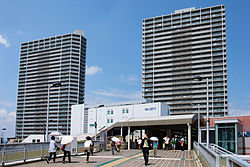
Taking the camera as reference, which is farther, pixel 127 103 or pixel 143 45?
pixel 143 45

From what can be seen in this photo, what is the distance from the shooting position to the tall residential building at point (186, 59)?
349ft

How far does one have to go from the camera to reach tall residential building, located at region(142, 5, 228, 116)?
10625 centimetres

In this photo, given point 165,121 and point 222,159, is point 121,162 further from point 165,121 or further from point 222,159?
point 165,121

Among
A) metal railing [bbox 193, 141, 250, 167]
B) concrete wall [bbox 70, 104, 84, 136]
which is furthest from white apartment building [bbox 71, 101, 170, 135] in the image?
metal railing [bbox 193, 141, 250, 167]

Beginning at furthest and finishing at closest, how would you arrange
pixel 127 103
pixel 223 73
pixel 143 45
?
1. pixel 143 45
2. pixel 223 73
3. pixel 127 103

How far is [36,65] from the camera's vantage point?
146 metres

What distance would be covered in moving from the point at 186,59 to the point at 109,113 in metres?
41.1

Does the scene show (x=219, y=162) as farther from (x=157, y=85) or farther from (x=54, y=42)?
(x=54, y=42)

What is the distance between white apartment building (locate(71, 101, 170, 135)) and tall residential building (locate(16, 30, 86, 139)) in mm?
31540

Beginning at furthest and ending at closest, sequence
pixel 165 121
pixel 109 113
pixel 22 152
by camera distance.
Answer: pixel 109 113 < pixel 165 121 < pixel 22 152

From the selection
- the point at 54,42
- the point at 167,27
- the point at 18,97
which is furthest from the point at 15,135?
the point at 167,27

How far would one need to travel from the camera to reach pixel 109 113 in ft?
292

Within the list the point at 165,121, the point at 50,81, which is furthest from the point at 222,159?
the point at 50,81

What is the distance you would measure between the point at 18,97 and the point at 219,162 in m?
153
